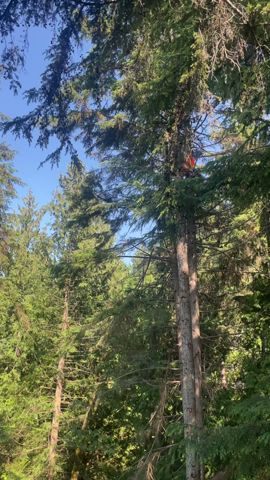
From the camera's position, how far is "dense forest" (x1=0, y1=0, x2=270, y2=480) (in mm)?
4883

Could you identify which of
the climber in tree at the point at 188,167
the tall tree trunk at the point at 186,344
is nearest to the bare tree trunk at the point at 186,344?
the tall tree trunk at the point at 186,344

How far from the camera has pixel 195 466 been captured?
24.6ft

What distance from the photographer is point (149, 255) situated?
31.2 ft

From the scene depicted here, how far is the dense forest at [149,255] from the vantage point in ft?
16.0

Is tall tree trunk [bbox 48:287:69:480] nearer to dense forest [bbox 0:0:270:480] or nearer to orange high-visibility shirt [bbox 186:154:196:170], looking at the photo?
dense forest [bbox 0:0:270:480]

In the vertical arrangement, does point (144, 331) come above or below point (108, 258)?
below

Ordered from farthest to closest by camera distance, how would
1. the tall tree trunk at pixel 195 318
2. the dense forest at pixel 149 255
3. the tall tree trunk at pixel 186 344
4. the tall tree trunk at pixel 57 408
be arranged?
the tall tree trunk at pixel 57 408 < the tall tree trunk at pixel 195 318 < the tall tree trunk at pixel 186 344 < the dense forest at pixel 149 255

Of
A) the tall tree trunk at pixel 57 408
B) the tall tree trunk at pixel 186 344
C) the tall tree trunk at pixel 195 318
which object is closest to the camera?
the tall tree trunk at pixel 186 344

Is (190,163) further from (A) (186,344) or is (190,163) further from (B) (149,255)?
(A) (186,344)

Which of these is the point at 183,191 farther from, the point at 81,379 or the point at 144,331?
the point at 81,379

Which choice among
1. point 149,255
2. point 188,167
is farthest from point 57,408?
point 188,167

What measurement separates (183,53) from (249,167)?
5.29ft

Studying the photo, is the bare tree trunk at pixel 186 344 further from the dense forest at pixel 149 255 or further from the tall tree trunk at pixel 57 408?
the tall tree trunk at pixel 57 408

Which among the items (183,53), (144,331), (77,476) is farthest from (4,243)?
(183,53)
